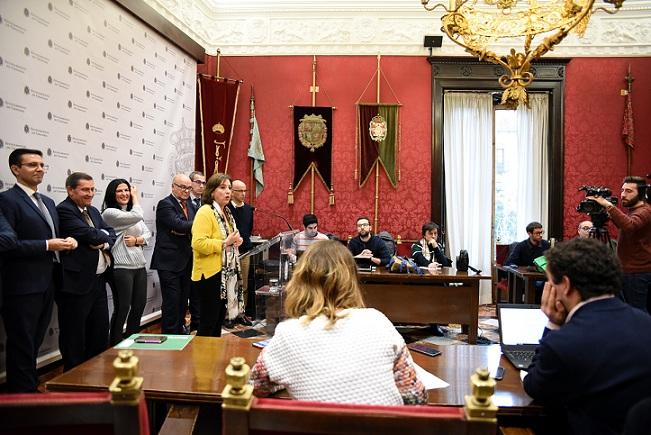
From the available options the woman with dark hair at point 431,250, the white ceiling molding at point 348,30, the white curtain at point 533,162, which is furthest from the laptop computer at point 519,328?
the white ceiling molding at point 348,30

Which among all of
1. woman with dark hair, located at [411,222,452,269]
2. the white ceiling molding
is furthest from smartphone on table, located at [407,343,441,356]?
the white ceiling molding

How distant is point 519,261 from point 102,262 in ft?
15.6

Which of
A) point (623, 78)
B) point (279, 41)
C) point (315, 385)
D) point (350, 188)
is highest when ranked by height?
point (279, 41)

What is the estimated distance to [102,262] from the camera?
3.43 meters

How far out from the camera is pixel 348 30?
22.8 feet

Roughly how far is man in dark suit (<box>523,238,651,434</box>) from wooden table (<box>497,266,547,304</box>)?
378 cm

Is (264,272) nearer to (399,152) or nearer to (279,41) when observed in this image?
(399,152)

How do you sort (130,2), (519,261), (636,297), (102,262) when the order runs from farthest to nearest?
(519,261) → (130,2) → (636,297) → (102,262)

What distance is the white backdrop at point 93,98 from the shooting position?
137 inches

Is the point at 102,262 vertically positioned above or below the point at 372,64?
below

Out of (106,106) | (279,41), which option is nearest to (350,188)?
(279,41)

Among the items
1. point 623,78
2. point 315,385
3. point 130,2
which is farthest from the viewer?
point 623,78

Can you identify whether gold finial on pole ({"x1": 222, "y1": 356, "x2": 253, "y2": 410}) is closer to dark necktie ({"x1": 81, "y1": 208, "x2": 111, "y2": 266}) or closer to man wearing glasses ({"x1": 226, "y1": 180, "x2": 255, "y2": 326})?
dark necktie ({"x1": 81, "y1": 208, "x2": 111, "y2": 266})

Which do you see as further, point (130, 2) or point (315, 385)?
point (130, 2)
